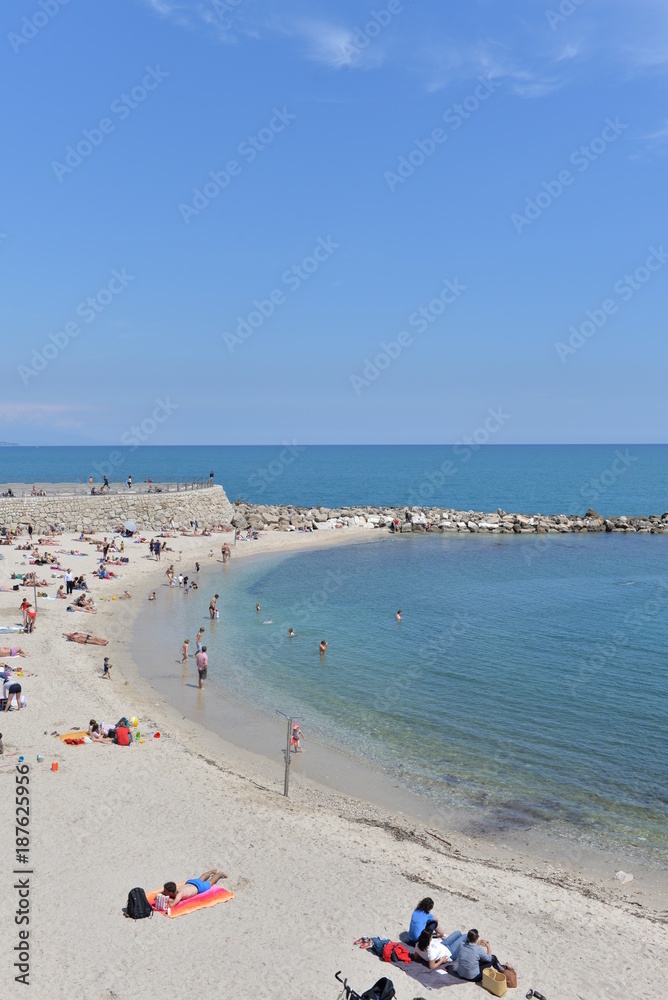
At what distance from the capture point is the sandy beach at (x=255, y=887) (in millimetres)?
9227

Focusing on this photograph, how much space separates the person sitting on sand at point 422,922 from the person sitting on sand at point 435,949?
9 centimetres

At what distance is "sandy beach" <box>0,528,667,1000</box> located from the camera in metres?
9.23

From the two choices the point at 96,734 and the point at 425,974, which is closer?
the point at 425,974

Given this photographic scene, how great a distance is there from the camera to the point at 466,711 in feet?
68.4

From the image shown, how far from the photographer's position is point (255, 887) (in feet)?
36.4

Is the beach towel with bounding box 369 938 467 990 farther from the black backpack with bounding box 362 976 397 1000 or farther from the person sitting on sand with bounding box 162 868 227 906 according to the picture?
the person sitting on sand with bounding box 162 868 227 906

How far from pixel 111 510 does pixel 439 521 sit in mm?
31306

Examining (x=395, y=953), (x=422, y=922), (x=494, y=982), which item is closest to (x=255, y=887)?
(x=395, y=953)

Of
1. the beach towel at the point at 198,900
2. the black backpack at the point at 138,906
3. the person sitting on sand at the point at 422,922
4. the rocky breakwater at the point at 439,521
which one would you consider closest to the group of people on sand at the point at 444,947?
the person sitting on sand at the point at 422,922

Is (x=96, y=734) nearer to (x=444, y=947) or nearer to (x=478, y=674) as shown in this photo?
(x=444, y=947)

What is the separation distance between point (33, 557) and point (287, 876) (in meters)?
30.4

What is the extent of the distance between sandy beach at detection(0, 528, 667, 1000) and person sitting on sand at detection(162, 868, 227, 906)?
0.26 metres

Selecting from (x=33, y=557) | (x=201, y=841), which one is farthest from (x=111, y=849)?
(x=33, y=557)

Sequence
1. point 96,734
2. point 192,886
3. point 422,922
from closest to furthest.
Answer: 1. point 422,922
2. point 192,886
3. point 96,734
